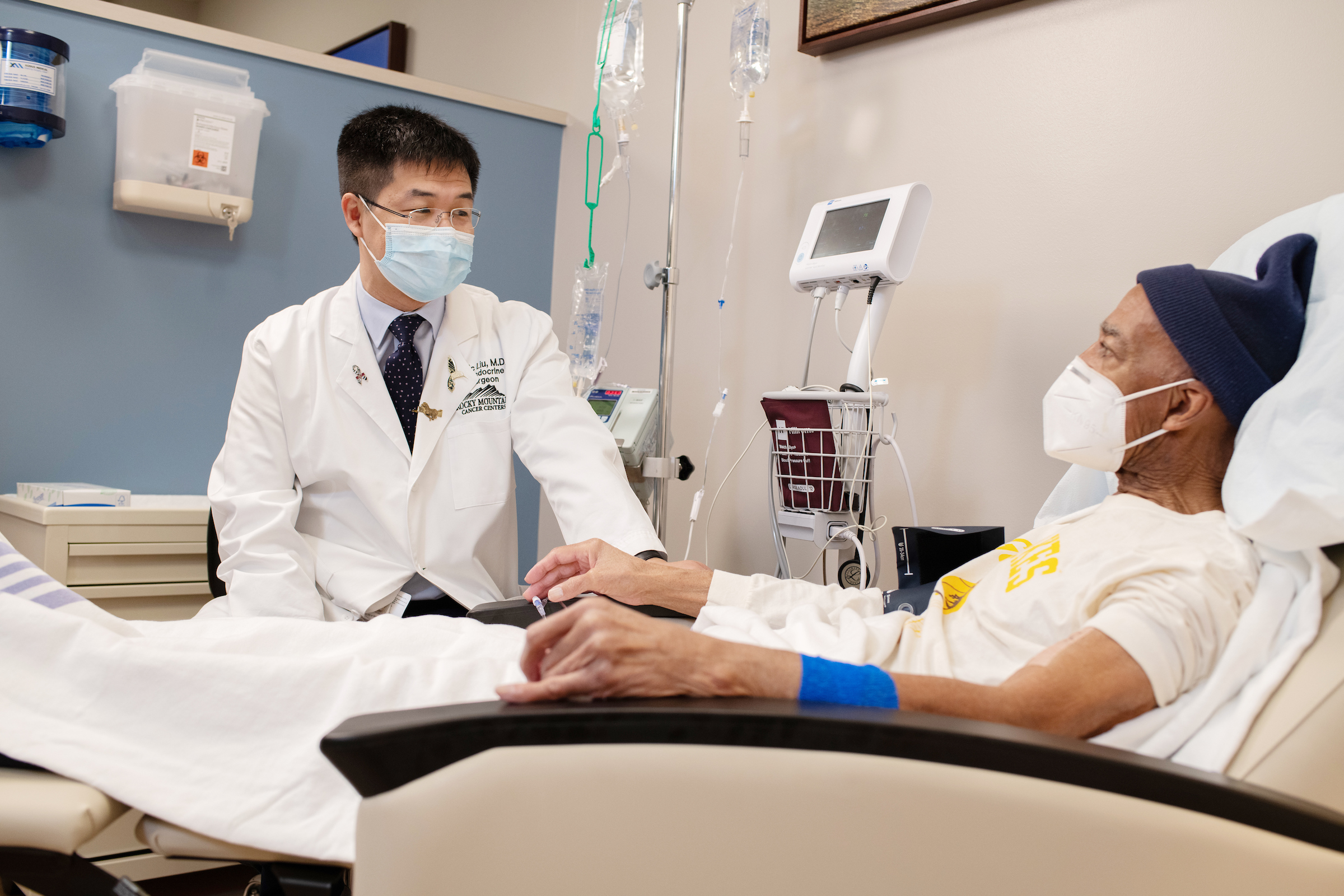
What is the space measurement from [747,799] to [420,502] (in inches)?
49.5

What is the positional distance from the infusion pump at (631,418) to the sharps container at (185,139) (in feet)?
3.61

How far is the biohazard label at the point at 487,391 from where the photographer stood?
190cm

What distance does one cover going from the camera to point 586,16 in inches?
125

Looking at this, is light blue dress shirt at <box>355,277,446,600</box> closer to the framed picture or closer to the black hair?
the black hair

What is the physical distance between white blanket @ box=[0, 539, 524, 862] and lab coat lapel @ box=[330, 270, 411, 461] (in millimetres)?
857

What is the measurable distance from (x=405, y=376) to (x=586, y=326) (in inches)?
35.1

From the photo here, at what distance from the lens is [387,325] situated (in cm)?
191

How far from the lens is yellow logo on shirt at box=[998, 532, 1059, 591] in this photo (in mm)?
1155

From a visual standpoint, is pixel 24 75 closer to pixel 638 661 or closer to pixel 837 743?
pixel 638 661

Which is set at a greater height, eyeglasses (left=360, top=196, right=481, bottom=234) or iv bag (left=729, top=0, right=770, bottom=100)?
iv bag (left=729, top=0, right=770, bottom=100)

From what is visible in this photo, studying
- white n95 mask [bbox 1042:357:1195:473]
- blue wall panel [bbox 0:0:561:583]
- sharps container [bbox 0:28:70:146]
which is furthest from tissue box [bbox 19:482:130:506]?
white n95 mask [bbox 1042:357:1195:473]

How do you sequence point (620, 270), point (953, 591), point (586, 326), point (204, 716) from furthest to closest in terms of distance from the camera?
point (620, 270), point (586, 326), point (953, 591), point (204, 716)

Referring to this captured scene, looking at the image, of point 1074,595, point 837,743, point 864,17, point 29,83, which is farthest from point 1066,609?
point 29,83

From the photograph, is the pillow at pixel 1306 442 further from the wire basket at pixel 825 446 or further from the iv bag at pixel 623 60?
the iv bag at pixel 623 60
